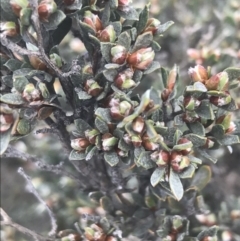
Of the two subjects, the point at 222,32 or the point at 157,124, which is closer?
the point at 157,124

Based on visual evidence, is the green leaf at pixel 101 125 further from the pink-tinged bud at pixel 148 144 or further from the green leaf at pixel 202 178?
the green leaf at pixel 202 178

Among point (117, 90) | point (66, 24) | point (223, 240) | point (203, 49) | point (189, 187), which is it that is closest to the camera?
point (117, 90)

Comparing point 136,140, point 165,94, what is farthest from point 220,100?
point 136,140

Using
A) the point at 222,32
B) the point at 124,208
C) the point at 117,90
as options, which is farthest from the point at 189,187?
the point at 222,32

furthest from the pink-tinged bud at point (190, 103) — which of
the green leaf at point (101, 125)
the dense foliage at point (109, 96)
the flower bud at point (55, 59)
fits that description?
the flower bud at point (55, 59)

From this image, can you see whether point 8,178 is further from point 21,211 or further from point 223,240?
point 223,240

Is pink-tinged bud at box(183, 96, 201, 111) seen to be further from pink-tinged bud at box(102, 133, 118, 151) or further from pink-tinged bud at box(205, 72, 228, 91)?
pink-tinged bud at box(102, 133, 118, 151)
